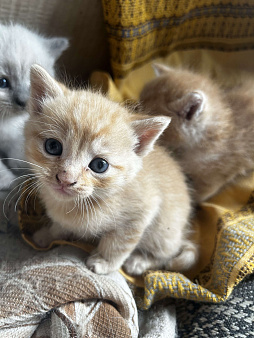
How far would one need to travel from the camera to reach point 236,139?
1.54 m

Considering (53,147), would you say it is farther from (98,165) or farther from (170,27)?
(170,27)

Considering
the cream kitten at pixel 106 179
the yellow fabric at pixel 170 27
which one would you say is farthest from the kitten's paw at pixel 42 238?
the yellow fabric at pixel 170 27

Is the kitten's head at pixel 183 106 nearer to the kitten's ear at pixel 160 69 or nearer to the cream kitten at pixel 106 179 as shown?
the kitten's ear at pixel 160 69

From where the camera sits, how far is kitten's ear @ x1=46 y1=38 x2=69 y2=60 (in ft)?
4.89

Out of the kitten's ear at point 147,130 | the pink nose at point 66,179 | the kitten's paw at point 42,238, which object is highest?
the kitten's ear at point 147,130

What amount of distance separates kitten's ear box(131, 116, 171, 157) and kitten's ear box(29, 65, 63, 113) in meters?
0.27

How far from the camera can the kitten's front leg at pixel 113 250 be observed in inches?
46.6

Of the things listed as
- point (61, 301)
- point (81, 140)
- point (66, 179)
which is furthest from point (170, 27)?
point (61, 301)

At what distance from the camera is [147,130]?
103cm

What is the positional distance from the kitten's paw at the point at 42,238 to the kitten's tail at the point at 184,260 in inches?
19.0

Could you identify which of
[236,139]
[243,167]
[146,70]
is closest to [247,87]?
[236,139]

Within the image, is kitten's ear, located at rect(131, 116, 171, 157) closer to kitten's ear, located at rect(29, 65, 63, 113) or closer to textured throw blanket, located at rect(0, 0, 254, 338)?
kitten's ear, located at rect(29, 65, 63, 113)

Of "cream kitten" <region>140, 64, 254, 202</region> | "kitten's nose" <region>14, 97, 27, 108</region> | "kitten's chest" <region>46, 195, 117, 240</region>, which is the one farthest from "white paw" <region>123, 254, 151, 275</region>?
"kitten's nose" <region>14, 97, 27, 108</region>

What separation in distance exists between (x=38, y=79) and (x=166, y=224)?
0.69 m
